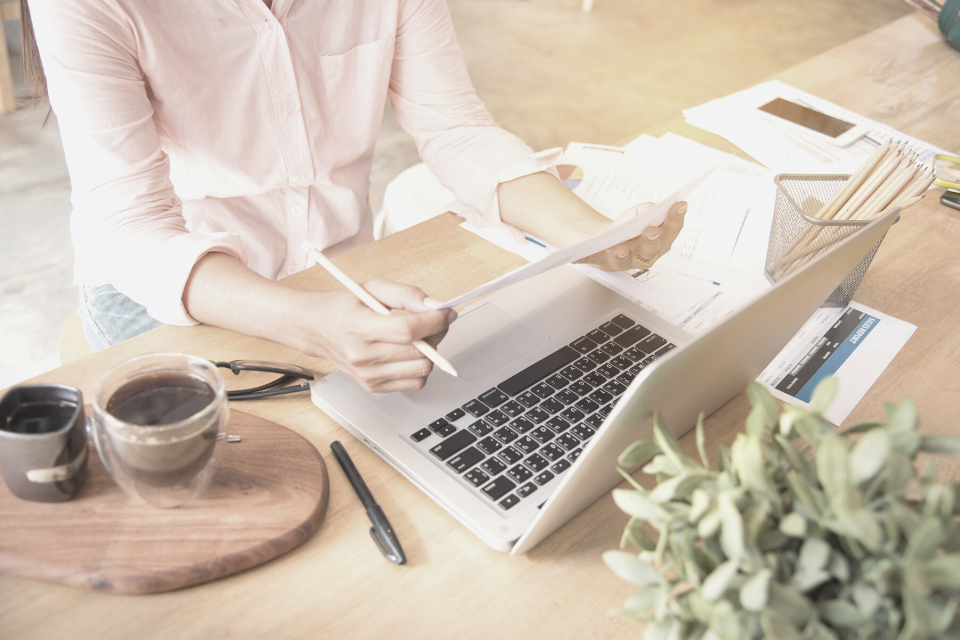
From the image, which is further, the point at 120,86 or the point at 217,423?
the point at 120,86

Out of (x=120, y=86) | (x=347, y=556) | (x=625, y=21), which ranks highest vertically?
(x=120, y=86)

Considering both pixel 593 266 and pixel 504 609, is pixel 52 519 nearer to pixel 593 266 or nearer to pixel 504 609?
pixel 504 609

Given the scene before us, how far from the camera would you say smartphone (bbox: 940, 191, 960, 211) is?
119 centimetres

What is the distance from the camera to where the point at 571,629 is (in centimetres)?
56

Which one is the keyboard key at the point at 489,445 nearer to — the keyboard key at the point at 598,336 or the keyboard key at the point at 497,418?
the keyboard key at the point at 497,418

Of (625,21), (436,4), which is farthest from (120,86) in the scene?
(625,21)

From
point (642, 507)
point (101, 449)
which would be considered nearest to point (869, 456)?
point (642, 507)

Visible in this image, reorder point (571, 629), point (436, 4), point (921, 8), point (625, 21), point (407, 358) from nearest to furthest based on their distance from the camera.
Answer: point (571, 629) → point (407, 358) → point (436, 4) → point (921, 8) → point (625, 21)

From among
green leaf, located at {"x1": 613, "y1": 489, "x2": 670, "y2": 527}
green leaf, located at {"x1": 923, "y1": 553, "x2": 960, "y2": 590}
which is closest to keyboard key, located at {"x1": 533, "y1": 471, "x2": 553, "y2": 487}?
green leaf, located at {"x1": 613, "y1": 489, "x2": 670, "y2": 527}

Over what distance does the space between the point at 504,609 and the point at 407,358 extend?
0.24 m

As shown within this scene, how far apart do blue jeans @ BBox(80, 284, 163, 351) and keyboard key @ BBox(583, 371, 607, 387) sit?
0.61 meters

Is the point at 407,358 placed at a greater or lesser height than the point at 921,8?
lesser

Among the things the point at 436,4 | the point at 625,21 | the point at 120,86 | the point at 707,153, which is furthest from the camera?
the point at 625,21

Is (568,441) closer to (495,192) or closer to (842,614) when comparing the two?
(842,614)
